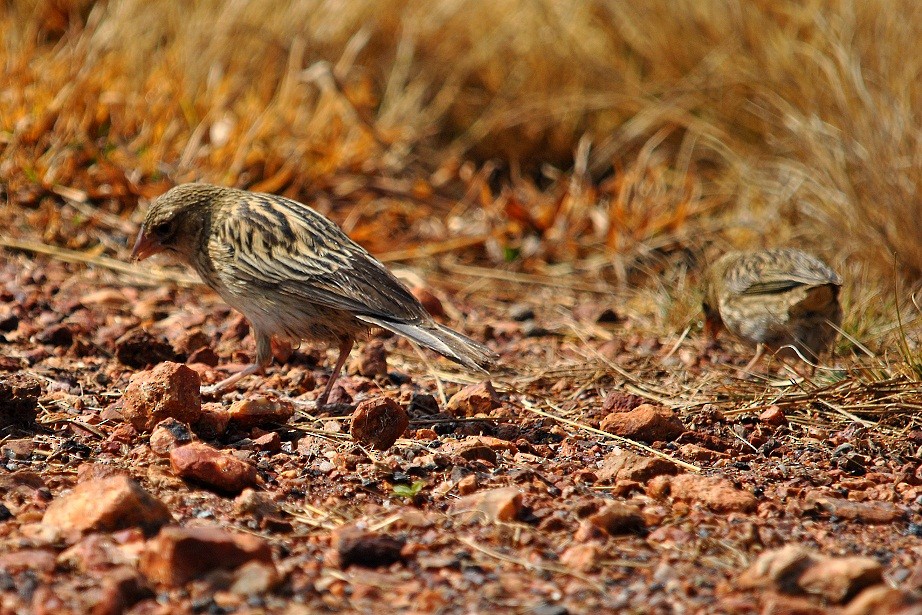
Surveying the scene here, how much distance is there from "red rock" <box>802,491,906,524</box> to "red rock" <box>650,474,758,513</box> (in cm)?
20

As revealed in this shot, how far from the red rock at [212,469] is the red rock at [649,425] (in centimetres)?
154

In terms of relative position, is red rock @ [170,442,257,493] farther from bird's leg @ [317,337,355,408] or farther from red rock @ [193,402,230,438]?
bird's leg @ [317,337,355,408]

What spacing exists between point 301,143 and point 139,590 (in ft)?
18.2

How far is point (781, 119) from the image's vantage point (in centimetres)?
809

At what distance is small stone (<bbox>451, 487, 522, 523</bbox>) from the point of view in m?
3.43

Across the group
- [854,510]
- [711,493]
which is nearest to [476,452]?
[711,493]

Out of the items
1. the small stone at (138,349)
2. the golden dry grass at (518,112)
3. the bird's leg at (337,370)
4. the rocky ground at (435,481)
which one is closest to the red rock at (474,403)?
the rocky ground at (435,481)

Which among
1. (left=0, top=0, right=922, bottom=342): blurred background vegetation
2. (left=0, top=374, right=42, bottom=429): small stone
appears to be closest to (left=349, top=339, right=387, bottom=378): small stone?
(left=0, top=374, right=42, bottom=429): small stone

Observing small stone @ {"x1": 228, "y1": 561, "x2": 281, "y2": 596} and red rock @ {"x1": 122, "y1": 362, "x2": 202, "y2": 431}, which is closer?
small stone @ {"x1": 228, "y1": 561, "x2": 281, "y2": 596}

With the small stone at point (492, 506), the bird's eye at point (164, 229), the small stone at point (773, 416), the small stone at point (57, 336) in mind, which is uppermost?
the bird's eye at point (164, 229)

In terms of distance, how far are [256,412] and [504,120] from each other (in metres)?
5.49

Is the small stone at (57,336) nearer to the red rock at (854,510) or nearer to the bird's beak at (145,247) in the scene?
the bird's beak at (145,247)

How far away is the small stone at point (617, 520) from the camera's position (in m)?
3.40

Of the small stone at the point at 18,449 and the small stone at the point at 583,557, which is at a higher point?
the small stone at the point at 18,449
